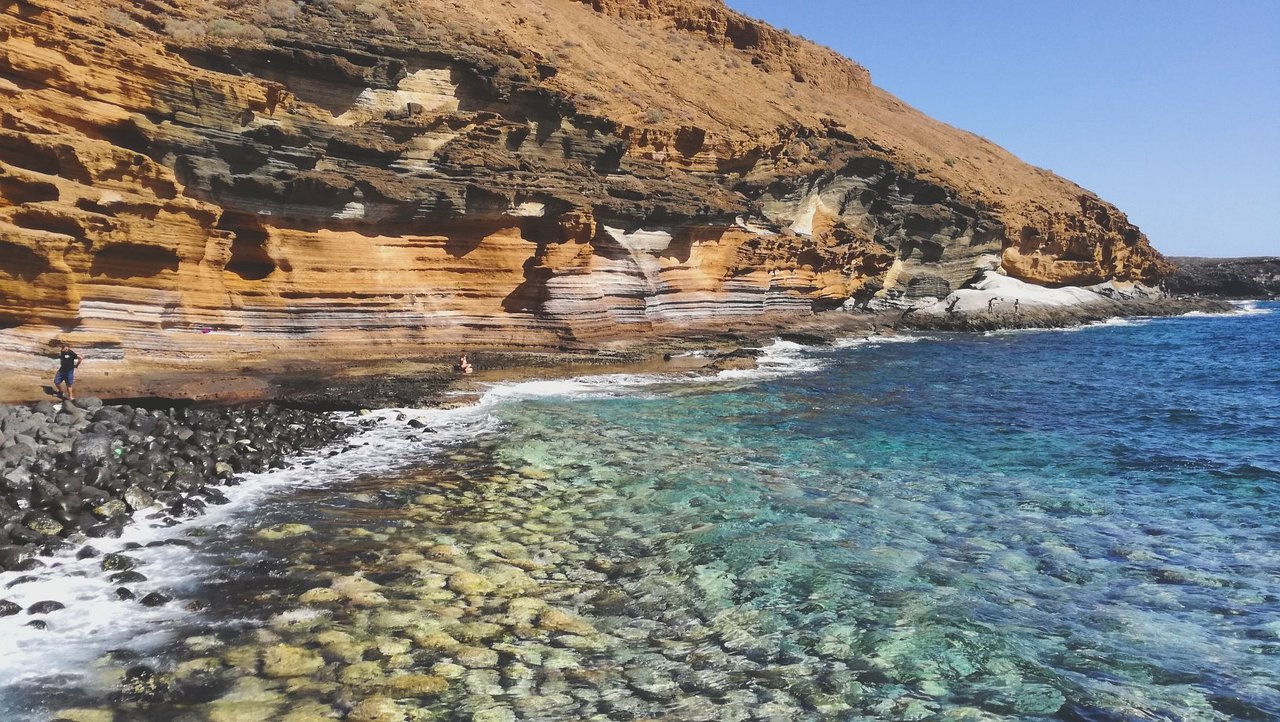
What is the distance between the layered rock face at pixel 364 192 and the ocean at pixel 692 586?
22.7 feet

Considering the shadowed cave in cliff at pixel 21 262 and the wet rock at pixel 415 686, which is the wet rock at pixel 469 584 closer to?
the wet rock at pixel 415 686

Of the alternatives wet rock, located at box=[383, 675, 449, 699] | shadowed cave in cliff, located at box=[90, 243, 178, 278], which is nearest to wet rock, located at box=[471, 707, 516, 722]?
wet rock, located at box=[383, 675, 449, 699]

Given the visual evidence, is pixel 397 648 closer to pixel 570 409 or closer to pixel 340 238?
pixel 570 409

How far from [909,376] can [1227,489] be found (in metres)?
13.0

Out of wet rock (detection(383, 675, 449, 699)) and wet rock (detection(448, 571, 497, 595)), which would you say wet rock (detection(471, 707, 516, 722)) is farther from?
wet rock (detection(448, 571, 497, 595))

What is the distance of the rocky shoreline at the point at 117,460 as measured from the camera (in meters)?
8.79

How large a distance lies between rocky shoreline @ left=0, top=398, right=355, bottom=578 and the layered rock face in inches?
148

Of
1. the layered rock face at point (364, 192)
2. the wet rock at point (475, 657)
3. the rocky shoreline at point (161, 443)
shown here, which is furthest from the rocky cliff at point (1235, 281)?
the wet rock at point (475, 657)

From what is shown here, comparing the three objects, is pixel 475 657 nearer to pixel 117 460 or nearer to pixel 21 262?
pixel 117 460

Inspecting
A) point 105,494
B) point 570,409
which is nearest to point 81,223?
point 105,494

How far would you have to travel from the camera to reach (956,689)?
609 centimetres

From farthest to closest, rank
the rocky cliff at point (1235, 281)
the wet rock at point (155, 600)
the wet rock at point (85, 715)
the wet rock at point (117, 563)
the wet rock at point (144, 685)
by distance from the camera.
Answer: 1. the rocky cliff at point (1235, 281)
2. the wet rock at point (117, 563)
3. the wet rock at point (155, 600)
4. the wet rock at point (144, 685)
5. the wet rock at point (85, 715)

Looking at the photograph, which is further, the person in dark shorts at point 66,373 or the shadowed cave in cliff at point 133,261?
the shadowed cave in cliff at point 133,261

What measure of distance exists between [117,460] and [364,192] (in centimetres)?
1136
